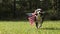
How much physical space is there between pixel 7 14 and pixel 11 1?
56.5 inches

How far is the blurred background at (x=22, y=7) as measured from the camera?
23422 mm

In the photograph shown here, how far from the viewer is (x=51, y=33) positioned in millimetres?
11656

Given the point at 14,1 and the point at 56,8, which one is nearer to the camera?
the point at 56,8

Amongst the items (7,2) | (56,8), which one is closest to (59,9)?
(56,8)

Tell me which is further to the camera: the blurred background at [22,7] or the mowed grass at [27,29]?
the blurred background at [22,7]

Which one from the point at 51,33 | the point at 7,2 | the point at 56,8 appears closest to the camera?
the point at 51,33

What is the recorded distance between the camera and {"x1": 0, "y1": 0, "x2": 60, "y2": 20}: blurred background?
922 inches

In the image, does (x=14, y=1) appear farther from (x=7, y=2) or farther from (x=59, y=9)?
(x=59, y=9)

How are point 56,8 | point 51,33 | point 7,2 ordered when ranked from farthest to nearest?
1. point 7,2
2. point 56,8
3. point 51,33

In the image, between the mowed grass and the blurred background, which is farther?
the blurred background

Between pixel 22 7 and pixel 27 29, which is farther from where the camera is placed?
pixel 22 7

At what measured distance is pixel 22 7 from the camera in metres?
24.8

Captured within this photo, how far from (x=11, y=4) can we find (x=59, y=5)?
4.70 m

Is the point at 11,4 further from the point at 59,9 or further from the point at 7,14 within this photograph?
the point at 59,9
